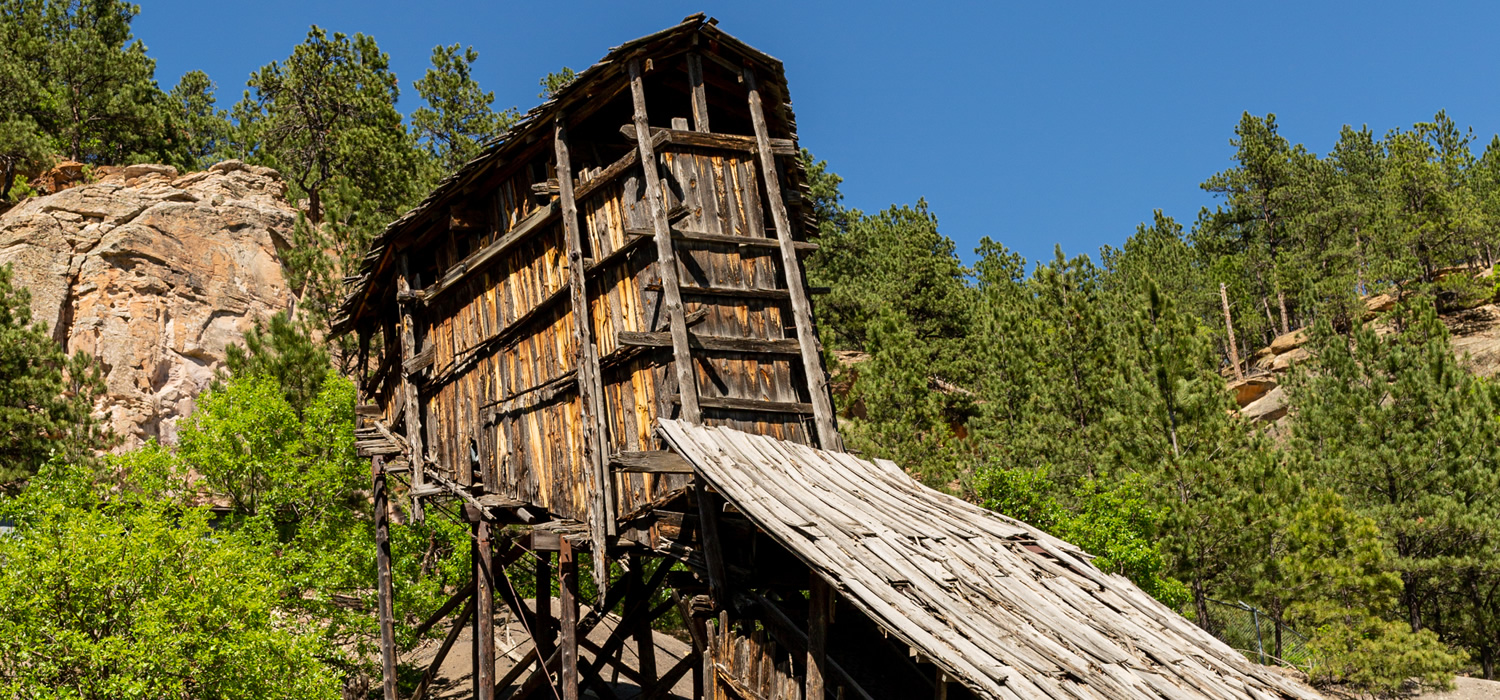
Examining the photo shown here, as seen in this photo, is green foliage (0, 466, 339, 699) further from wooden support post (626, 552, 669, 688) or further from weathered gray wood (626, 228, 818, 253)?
weathered gray wood (626, 228, 818, 253)

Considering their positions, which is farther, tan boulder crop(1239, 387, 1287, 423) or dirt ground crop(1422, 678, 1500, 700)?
tan boulder crop(1239, 387, 1287, 423)

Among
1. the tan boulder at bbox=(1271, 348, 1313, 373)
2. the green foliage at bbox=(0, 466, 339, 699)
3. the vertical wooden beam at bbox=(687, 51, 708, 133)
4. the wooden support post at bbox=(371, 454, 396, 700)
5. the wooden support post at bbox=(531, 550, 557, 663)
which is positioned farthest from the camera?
the tan boulder at bbox=(1271, 348, 1313, 373)

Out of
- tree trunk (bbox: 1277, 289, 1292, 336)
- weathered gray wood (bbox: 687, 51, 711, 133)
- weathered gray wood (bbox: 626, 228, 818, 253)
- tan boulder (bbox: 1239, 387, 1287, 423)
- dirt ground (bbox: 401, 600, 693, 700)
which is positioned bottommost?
dirt ground (bbox: 401, 600, 693, 700)

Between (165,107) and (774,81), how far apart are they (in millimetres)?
35247

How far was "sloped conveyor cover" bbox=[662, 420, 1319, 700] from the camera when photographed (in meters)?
6.13

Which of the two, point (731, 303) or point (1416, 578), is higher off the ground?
point (731, 303)

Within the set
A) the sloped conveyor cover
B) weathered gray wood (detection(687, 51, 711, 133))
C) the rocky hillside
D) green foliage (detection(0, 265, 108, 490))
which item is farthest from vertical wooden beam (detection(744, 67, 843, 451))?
the rocky hillside

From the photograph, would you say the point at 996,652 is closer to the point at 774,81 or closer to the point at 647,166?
the point at 647,166

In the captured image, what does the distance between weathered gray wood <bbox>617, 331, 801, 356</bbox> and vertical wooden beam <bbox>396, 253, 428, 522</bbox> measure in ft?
17.6

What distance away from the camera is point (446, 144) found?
33062mm

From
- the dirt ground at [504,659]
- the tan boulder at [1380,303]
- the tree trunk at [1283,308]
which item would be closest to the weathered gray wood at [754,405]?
the dirt ground at [504,659]

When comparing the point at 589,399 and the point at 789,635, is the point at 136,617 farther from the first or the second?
the point at 789,635

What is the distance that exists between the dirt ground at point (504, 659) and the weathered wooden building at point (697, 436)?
4574mm

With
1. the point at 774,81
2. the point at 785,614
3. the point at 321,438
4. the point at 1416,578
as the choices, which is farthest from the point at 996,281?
the point at 785,614
